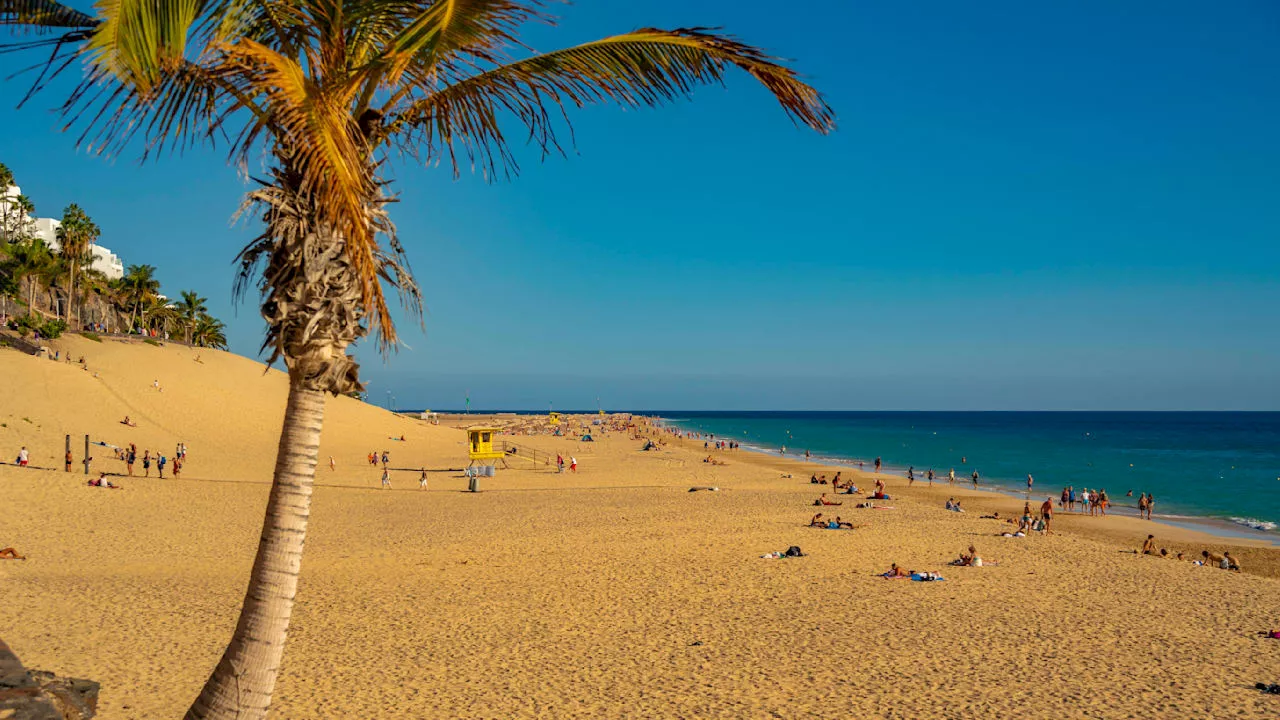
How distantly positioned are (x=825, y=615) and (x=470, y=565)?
9129 mm

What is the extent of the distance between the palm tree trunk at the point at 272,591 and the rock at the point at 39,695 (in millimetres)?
3536

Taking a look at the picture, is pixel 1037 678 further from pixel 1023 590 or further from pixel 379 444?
pixel 379 444

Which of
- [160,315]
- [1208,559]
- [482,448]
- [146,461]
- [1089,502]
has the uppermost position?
[160,315]

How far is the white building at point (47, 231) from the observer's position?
7280cm

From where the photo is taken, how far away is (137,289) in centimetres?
7931

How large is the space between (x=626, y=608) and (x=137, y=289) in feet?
276

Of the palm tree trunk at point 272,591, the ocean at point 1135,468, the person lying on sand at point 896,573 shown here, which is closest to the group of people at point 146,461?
the person lying on sand at point 896,573

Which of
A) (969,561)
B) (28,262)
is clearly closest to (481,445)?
(969,561)

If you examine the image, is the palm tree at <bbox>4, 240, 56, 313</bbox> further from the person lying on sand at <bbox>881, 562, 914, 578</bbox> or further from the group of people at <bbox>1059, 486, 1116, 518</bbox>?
the group of people at <bbox>1059, 486, 1116, 518</bbox>

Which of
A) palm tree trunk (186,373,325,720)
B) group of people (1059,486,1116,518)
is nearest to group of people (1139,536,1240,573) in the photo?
group of people (1059,486,1116,518)

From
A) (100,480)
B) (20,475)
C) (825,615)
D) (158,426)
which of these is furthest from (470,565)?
(158,426)

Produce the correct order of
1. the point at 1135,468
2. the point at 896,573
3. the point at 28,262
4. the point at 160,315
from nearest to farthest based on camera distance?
1. the point at 896,573
2. the point at 28,262
3. the point at 1135,468
4. the point at 160,315

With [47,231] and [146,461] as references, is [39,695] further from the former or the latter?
[47,231]

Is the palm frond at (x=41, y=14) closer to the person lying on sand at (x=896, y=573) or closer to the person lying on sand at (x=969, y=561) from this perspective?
the person lying on sand at (x=896, y=573)
